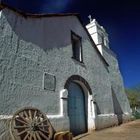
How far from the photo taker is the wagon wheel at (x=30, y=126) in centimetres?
651

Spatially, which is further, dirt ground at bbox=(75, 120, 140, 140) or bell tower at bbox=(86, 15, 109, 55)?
bell tower at bbox=(86, 15, 109, 55)

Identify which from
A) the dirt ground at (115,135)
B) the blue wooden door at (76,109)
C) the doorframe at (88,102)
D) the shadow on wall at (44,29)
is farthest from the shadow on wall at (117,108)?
the shadow on wall at (44,29)

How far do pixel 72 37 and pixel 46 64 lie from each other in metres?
3.32

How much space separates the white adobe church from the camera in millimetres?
7188

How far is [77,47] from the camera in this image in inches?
468

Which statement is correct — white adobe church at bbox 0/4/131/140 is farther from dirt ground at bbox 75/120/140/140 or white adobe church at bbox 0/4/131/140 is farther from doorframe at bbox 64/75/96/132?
dirt ground at bbox 75/120/140/140

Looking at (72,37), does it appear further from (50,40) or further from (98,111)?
(98,111)

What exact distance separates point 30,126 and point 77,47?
633 cm

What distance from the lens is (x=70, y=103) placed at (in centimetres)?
996

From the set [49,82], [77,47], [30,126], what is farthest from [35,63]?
[77,47]

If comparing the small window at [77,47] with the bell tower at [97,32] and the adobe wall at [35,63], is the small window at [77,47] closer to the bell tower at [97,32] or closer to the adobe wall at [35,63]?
the adobe wall at [35,63]

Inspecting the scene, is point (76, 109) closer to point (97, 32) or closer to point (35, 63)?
point (35, 63)

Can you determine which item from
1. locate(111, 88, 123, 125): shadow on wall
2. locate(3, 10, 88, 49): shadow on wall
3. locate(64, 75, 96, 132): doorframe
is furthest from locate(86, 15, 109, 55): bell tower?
locate(64, 75, 96, 132): doorframe

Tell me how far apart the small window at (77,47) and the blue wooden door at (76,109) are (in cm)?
171
